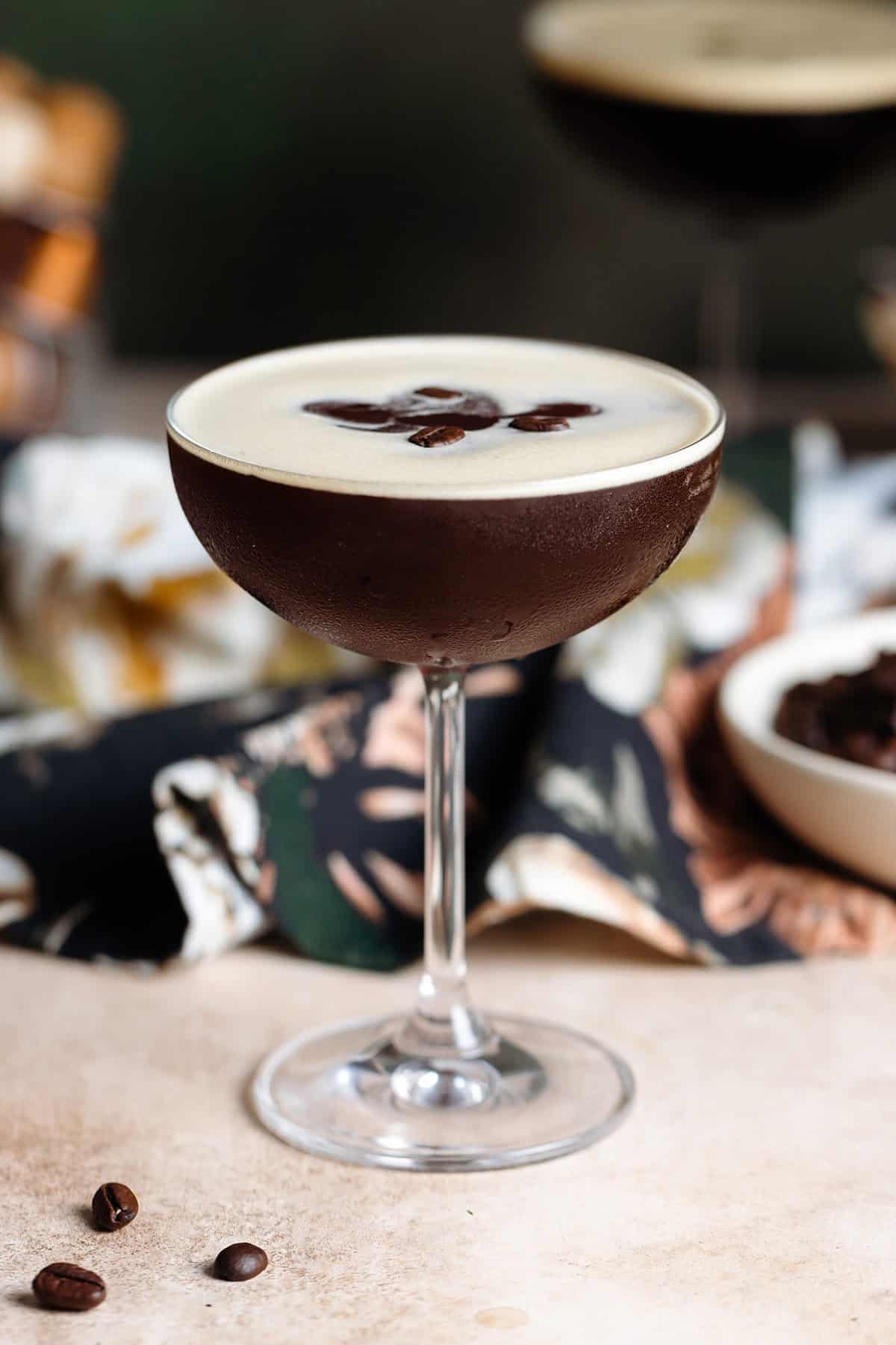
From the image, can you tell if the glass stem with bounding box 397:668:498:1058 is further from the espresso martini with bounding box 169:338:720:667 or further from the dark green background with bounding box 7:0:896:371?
the dark green background with bounding box 7:0:896:371

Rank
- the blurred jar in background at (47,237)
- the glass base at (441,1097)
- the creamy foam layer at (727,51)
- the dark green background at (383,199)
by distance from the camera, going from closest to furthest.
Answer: the glass base at (441,1097), the creamy foam layer at (727,51), the blurred jar in background at (47,237), the dark green background at (383,199)

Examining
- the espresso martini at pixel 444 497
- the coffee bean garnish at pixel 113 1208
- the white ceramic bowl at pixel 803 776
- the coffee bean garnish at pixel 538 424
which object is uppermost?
the coffee bean garnish at pixel 538 424

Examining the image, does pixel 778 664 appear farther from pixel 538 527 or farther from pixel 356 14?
pixel 356 14

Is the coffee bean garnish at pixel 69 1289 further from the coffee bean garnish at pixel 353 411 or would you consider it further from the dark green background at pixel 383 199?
the dark green background at pixel 383 199

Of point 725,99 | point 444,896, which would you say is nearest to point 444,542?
point 444,896

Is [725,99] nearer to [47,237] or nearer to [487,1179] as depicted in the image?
[47,237]

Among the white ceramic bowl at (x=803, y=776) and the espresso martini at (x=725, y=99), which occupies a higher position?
the espresso martini at (x=725, y=99)

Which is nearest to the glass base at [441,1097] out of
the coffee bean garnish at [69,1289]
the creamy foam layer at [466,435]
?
the coffee bean garnish at [69,1289]
